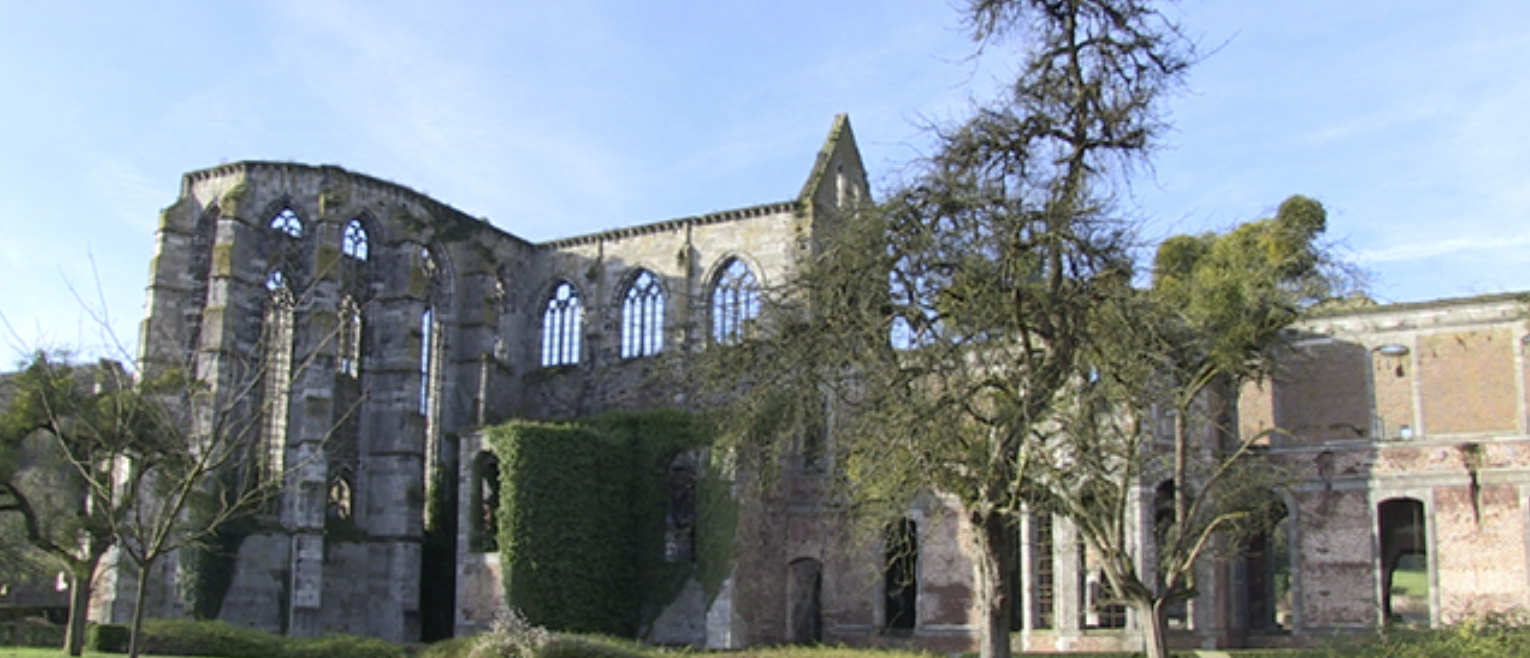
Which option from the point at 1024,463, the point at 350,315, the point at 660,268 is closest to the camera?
the point at 1024,463

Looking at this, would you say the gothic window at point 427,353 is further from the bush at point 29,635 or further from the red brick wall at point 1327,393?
the red brick wall at point 1327,393

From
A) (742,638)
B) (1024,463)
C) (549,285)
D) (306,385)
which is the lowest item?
(742,638)

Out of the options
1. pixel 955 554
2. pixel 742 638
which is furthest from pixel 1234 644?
pixel 742 638

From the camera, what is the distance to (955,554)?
35.7 meters

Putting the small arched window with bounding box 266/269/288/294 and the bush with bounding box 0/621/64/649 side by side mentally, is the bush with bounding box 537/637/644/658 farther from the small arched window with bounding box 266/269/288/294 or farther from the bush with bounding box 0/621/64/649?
the small arched window with bounding box 266/269/288/294

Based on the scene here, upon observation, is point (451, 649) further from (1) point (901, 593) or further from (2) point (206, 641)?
(1) point (901, 593)

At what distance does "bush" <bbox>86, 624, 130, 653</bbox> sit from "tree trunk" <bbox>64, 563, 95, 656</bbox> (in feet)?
0.70

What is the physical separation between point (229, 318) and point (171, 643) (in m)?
10.9

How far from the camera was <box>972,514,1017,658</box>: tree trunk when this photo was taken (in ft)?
55.0

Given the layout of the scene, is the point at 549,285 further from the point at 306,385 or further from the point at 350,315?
the point at 306,385

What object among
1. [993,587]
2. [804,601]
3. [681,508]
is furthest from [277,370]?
[993,587]

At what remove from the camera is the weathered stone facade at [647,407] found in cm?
3362

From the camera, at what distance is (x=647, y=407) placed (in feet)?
130

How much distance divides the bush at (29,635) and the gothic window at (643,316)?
16.7 metres
